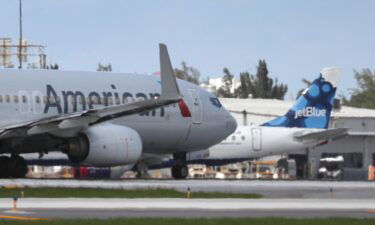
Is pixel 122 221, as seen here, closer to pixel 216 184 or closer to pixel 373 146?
pixel 216 184

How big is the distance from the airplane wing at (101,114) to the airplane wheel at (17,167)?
2.39m

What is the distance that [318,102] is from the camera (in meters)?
59.2

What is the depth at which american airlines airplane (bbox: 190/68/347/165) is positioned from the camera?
59.2 metres

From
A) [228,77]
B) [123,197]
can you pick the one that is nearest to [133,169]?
[123,197]

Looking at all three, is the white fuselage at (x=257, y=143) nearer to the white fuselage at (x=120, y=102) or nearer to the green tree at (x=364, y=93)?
the white fuselage at (x=120, y=102)

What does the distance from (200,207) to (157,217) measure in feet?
11.6

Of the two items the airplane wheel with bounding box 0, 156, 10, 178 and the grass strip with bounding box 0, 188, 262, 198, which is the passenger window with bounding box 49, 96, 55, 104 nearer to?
the airplane wheel with bounding box 0, 156, 10, 178

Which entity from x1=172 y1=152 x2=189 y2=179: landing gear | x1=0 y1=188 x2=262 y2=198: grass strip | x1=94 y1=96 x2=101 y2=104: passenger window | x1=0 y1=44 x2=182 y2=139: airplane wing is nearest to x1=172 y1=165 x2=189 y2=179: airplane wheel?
x1=172 y1=152 x2=189 y2=179: landing gear

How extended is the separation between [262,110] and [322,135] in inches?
1011

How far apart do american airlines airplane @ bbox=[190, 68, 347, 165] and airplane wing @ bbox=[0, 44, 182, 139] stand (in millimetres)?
21997

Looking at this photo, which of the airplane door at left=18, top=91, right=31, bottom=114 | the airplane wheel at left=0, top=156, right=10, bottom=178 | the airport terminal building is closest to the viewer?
the airplane door at left=18, top=91, right=31, bottom=114

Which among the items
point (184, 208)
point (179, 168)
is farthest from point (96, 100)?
point (184, 208)

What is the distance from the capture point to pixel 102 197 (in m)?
30.3

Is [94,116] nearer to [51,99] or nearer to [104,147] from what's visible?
[104,147]
